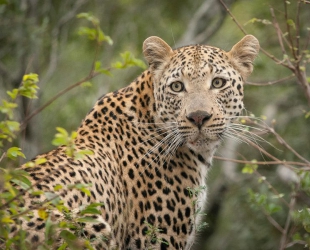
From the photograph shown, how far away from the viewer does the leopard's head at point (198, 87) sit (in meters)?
9.00

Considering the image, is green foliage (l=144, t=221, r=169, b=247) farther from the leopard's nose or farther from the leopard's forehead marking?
the leopard's forehead marking

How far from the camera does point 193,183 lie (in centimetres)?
938

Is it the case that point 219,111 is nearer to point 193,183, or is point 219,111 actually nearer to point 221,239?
point 193,183

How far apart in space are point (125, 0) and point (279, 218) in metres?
7.27

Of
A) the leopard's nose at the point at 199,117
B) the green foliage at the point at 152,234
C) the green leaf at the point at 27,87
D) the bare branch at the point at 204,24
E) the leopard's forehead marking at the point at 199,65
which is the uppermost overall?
the bare branch at the point at 204,24

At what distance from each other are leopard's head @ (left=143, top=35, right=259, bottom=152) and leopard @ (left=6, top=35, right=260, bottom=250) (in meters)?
0.01

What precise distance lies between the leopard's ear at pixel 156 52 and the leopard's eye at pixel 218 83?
2.26 ft

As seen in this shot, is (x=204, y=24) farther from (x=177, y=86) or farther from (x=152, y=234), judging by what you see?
(x=152, y=234)

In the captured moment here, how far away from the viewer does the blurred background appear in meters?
15.5

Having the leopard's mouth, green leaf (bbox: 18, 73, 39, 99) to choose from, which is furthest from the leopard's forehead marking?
green leaf (bbox: 18, 73, 39, 99)

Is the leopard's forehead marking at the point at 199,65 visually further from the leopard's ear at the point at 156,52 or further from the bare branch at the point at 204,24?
the bare branch at the point at 204,24

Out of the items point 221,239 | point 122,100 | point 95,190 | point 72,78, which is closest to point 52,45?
point 72,78

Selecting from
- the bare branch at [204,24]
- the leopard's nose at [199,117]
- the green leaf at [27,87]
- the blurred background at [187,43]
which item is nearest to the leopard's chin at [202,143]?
the leopard's nose at [199,117]

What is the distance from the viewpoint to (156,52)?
9.72 m
